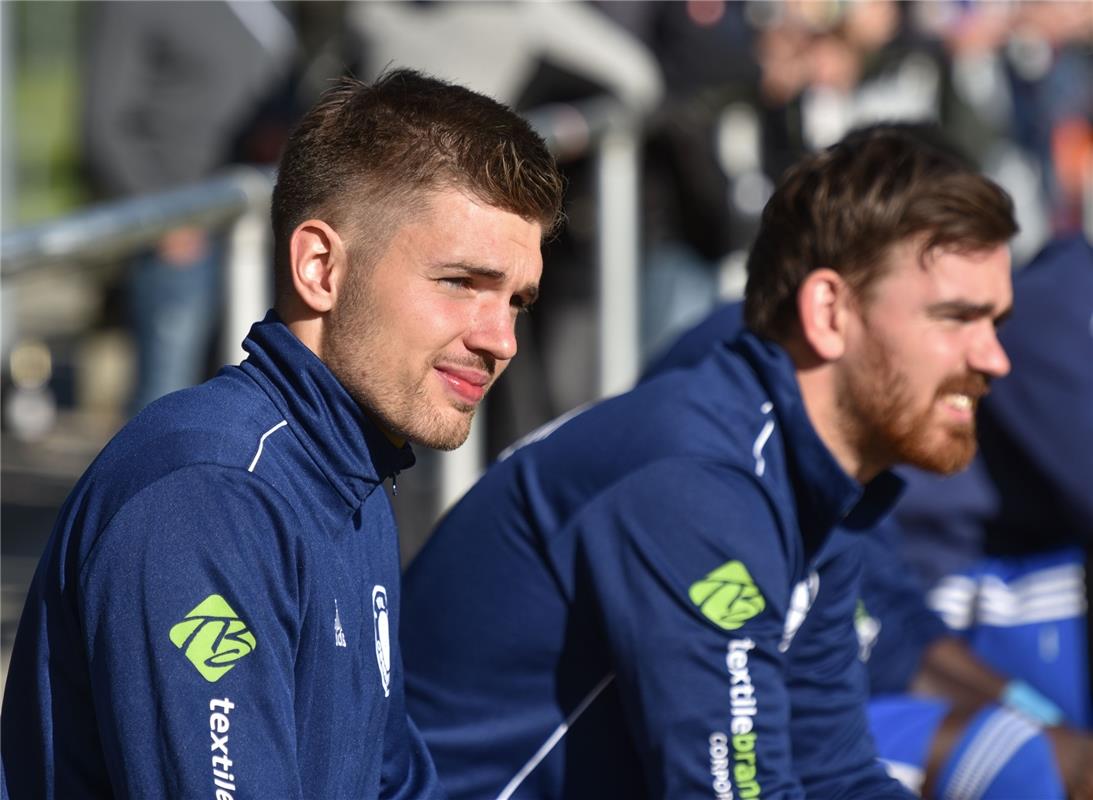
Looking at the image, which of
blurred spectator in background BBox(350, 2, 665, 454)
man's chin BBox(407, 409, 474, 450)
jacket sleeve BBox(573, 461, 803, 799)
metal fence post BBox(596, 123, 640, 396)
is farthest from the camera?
metal fence post BBox(596, 123, 640, 396)

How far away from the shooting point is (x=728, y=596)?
2488 mm

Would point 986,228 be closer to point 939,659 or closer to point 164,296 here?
point 939,659

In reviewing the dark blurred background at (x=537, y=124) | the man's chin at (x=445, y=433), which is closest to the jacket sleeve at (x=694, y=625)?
the man's chin at (x=445, y=433)

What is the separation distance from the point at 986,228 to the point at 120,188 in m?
3.45

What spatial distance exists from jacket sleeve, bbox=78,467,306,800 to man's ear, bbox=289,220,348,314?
0.29 meters

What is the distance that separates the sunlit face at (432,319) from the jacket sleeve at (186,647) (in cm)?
28

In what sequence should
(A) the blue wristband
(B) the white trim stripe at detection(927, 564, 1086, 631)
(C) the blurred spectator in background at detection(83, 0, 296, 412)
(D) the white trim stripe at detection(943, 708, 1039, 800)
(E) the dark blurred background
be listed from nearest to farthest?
(D) the white trim stripe at detection(943, 708, 1039, 800) → (A) the blue wristband → (B) the white trim stripe at detection(927, 564, 1086, 631) → (E) the dark blurred background → (C) the blurred spectator in background at detection(83, 0, 296, 412)

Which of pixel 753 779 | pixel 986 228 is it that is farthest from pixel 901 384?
pixel 753 779

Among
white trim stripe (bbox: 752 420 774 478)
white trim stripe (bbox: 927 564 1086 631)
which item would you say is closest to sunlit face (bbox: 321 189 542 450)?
white trim stripe (bbox: 752 420 774 478)

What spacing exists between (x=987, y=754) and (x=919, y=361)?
770 millimetres

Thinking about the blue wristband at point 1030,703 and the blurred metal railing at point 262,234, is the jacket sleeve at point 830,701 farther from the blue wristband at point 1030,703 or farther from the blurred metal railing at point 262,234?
the blurred metal railing at point 262,234

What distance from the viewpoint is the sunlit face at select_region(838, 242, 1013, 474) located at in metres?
2.84

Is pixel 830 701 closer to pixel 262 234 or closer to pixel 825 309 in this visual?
pixel 825 309

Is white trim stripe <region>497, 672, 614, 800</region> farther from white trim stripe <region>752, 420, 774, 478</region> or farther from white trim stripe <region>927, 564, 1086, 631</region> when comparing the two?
white trim stripe <region>927, 564, 1086, 631</region>
